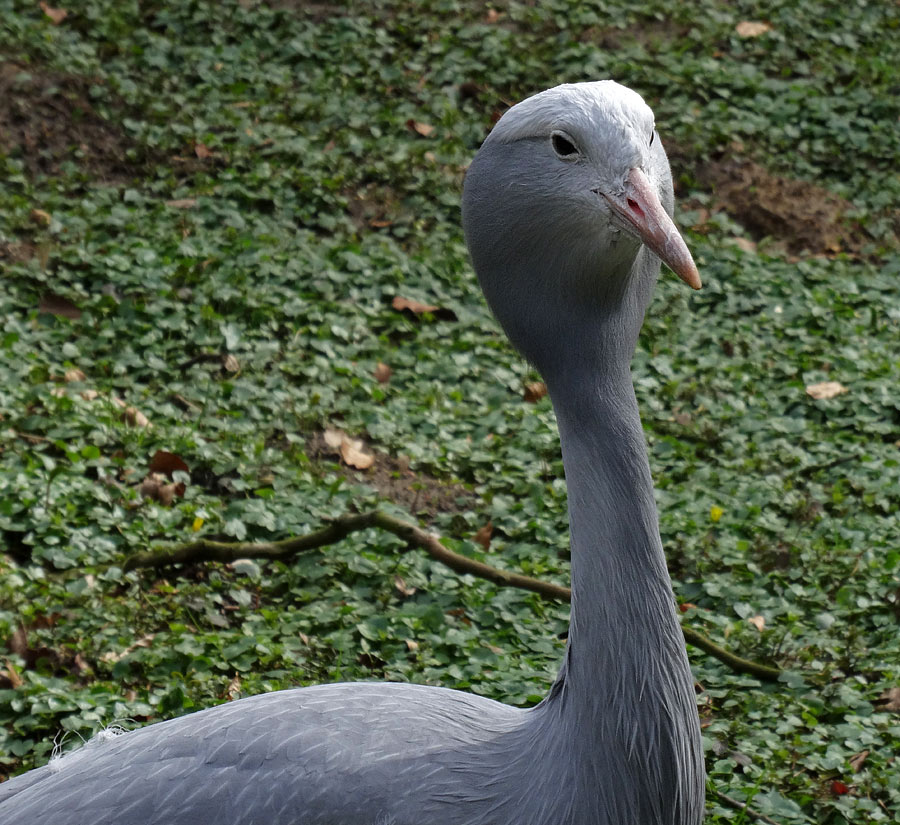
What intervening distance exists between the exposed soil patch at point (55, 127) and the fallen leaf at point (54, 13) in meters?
0.69

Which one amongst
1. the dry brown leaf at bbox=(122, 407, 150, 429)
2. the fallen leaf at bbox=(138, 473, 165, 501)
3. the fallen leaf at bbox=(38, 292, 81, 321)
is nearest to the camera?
the fallen leaf at bbox=(138, 473, 165, 501)

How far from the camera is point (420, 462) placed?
5312 millimetres

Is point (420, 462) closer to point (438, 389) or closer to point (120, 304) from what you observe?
point (438, 389)

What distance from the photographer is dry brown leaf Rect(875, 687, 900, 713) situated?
4.10 meters

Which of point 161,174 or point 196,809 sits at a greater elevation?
point 161,174

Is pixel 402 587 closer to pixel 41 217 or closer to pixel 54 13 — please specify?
pixel 41 217

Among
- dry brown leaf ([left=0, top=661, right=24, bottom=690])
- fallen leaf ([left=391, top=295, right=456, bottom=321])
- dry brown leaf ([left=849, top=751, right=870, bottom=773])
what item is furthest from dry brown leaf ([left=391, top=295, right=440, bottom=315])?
dry brown leaf ([left=849, top=751, right=870, bottom=773])

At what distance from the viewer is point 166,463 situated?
16.4 ft

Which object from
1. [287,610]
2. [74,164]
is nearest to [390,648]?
[287,610]

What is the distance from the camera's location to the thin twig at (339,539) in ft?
14.7

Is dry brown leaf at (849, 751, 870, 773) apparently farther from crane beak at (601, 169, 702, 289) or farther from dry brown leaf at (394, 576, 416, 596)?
crane beak at (601, 169, 702, 289)

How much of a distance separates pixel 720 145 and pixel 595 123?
5.52 metres

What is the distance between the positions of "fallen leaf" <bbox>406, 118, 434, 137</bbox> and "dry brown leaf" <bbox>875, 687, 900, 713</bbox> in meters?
4.56

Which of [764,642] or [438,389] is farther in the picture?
[438,389]
